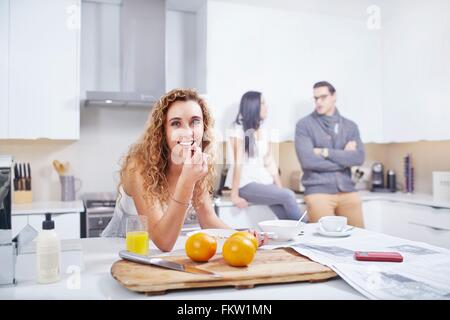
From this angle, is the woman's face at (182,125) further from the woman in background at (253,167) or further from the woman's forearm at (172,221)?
the woman in background at (253,167)

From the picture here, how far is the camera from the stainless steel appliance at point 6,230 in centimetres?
93

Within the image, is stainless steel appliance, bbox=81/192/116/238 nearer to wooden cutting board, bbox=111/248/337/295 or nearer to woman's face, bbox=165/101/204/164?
woman's face, bbox=165/101/204/164

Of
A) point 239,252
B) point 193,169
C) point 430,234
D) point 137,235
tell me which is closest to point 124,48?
point 193,169

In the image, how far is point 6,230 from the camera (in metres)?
0.94

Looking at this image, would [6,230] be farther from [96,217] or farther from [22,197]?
[22,197]

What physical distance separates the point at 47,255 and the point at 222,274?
40 cm

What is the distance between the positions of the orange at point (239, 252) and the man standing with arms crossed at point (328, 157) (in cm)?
202

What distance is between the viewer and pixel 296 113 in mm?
3229

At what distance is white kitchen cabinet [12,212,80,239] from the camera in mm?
2453

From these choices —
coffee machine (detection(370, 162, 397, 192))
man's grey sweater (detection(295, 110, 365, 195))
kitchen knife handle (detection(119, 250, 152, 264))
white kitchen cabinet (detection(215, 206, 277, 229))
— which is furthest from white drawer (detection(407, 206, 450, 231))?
kitchen knife handle (detection(119, 250, 152, 264))

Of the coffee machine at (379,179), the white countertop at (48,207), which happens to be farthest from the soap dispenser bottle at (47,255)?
the coffee machine at (379,179)
